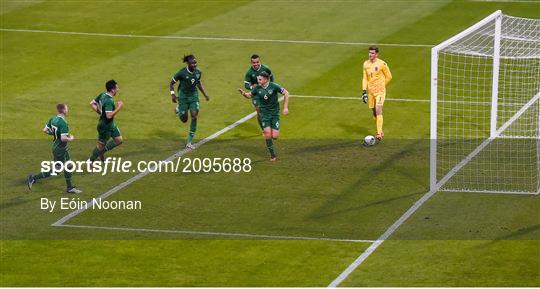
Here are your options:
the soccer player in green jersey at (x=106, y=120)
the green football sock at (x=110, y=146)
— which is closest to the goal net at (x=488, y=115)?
the soccer player in green jersey at (x=106, y=120)

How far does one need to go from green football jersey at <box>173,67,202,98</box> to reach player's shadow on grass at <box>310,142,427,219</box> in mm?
4942

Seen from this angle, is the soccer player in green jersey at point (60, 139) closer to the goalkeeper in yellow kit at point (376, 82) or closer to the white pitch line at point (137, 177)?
the white pitch line at point (137, 177)

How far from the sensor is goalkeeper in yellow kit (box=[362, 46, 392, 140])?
31.1 metres

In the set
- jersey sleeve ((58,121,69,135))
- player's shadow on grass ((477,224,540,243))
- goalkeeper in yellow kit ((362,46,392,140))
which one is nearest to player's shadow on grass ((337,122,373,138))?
goalkeeper in yellow kit ((362,46,392,140))

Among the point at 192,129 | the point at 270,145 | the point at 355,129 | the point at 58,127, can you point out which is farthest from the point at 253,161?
the point at 58,127

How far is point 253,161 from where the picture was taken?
29.7 m

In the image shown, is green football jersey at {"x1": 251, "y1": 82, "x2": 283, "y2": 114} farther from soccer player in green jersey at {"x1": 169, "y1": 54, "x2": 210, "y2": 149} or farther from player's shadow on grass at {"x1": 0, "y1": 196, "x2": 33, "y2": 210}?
player's shadow on grass at {"x1": 0, "y1": 196, "x2": 33, "y2": 210}

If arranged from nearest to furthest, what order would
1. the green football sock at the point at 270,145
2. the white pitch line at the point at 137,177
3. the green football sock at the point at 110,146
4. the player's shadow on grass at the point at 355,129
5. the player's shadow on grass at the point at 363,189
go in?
the white pitch line at the point at 137,177
the player's shadow on grass at the point at 363,189
the green football sock at the point at 110,146
the green football sock at the point at 270,145
the player's shadow on grass at the point at 355,129

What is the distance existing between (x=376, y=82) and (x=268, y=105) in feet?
10.5

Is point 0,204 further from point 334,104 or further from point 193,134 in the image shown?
point 334,104

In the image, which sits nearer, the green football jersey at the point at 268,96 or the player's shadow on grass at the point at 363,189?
the player's shadow on grass at the point at 363,189

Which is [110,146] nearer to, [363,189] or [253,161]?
[253,161]

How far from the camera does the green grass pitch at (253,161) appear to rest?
74.6 ft

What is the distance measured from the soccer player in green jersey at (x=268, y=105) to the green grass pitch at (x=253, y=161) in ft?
2.15
